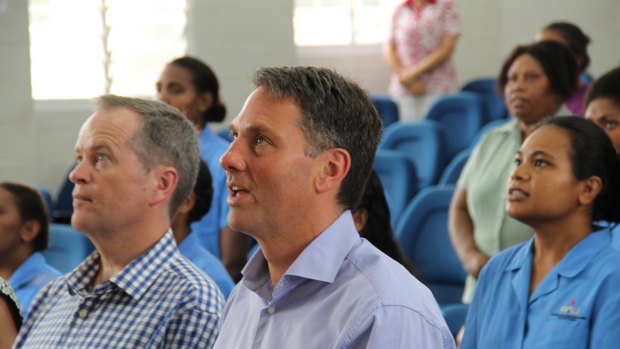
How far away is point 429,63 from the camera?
6.73 m

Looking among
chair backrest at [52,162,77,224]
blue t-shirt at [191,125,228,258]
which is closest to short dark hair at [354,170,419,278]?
blue t-shirt at [191,125,228,258]

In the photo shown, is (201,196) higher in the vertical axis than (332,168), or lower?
lower

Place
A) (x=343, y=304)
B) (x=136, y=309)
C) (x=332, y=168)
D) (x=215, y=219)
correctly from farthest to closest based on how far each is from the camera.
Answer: (x=215, y=219)
(x=136, y=309)
(x=332, y=168)
(x=343, y=304)

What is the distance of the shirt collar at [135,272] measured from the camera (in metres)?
2.09

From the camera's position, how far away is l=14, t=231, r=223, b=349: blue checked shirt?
→ 1.99 meters

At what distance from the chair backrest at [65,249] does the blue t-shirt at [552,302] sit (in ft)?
5.25

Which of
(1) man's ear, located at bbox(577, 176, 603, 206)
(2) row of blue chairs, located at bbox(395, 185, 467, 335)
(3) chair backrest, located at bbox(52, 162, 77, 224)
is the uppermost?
(1) man's ear, located at bbox(577, 176, 603, 206)

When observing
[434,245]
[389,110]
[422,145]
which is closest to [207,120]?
[434,245]

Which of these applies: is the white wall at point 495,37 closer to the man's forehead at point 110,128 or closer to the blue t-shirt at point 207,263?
the blue t-shirt at point 207,263

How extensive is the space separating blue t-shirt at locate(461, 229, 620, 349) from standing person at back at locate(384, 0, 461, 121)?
4215 mm

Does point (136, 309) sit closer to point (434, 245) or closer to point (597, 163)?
point (597, 163)

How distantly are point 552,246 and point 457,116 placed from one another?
3.86 meters

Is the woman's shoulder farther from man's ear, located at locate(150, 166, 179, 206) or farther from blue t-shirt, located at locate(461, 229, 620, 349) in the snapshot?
man's ear, located at locate(150, 166, 179, 206)

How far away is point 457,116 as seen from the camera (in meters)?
6.23
